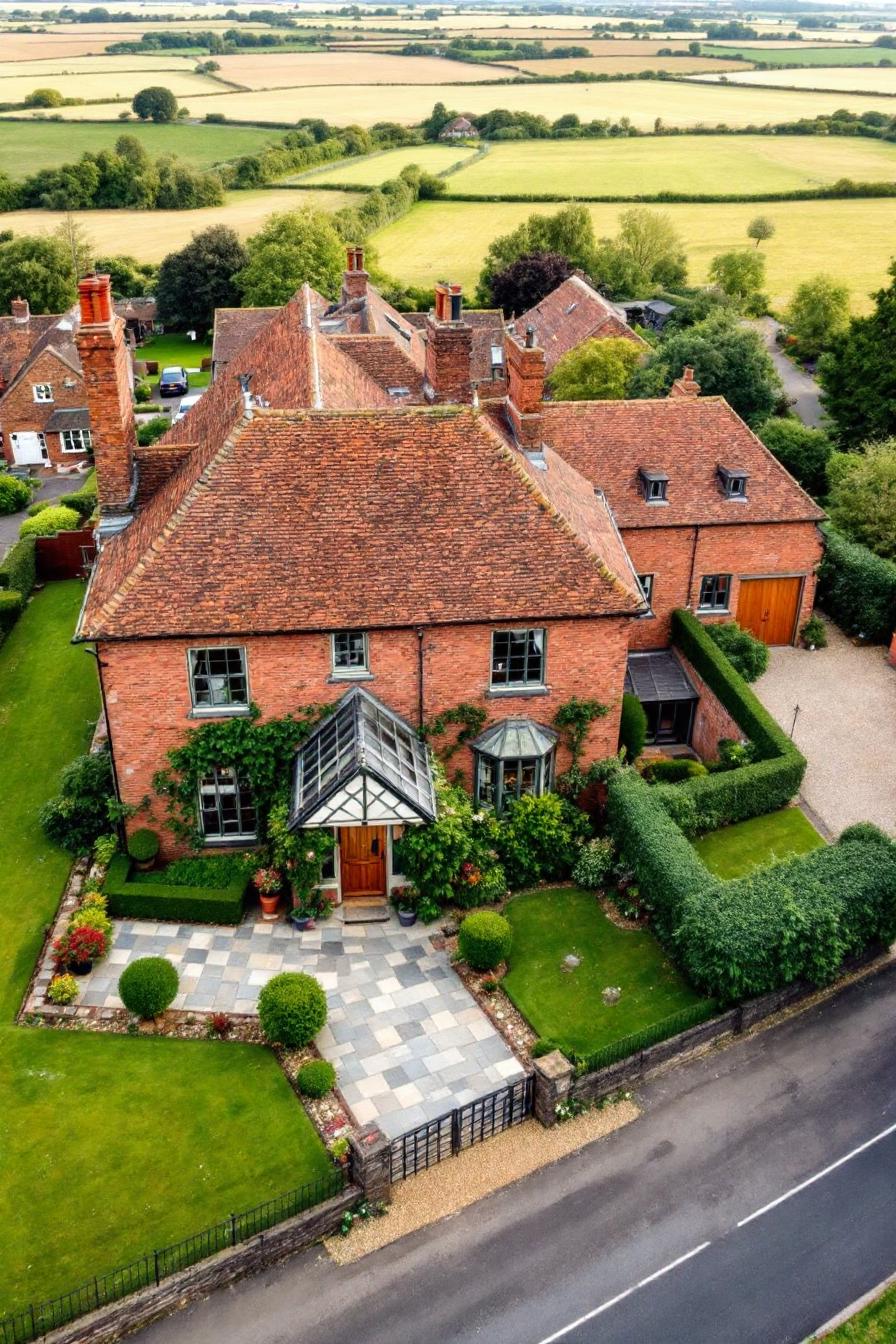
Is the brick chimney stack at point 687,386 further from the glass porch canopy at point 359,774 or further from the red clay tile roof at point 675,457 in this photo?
the glass porch canopy at point 359,774

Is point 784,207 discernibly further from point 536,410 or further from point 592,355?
point 536,410

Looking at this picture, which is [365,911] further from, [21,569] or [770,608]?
[21,569]

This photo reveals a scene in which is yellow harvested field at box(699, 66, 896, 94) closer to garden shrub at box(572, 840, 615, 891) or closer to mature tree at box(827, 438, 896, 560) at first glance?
mature tree at box(827, 438, 896, 560)

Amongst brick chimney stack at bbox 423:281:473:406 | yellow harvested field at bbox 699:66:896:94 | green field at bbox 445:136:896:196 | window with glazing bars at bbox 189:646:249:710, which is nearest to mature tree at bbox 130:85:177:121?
green field at bbox 445:136:896:196

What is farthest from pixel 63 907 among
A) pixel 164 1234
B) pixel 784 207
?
pixel 784 207

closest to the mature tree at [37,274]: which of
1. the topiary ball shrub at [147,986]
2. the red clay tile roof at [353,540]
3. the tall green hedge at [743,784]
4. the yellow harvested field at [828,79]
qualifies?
the red clay tile roof at [353,540]
